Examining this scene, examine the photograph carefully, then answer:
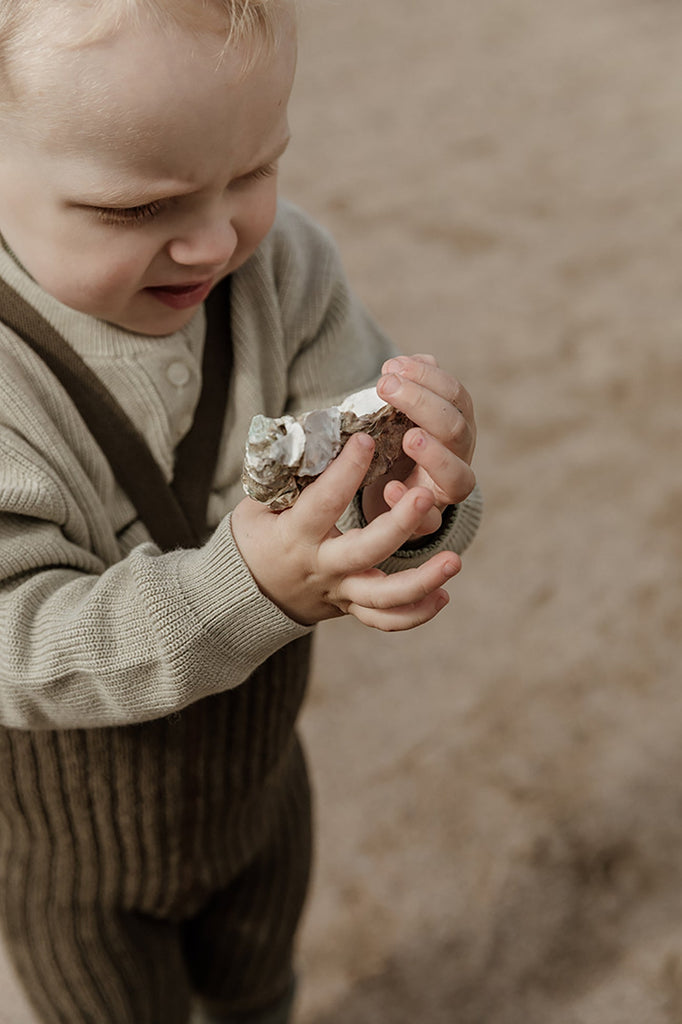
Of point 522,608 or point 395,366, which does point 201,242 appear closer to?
point 395,366

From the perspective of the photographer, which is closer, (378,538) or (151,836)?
(378,538)

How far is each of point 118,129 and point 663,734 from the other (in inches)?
39.7

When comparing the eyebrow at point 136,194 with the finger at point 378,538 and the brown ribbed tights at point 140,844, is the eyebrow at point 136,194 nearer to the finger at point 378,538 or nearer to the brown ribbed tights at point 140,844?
the finger at point 378,538

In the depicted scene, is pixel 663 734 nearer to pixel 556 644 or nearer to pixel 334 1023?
pixel 556 644

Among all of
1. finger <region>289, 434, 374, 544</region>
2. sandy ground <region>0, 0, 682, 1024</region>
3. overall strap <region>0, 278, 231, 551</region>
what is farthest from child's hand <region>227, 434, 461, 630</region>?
sandy ground <region>0, 0, 682, 1024</region>

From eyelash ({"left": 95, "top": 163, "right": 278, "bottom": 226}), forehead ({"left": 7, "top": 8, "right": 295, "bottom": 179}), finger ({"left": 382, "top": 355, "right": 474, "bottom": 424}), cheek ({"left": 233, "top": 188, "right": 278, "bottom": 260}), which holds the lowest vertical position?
finger ({"left": 382, "top": 355, "right": 474, "bottom": 424})

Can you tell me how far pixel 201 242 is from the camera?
600 millimetres

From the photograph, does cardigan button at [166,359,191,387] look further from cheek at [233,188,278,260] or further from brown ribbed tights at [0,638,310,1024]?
brown ribbed tights at [0,638,310,1024]

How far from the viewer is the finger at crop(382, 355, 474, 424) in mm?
571

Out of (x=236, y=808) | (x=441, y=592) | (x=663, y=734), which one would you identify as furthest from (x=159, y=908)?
(x=663, y=734)

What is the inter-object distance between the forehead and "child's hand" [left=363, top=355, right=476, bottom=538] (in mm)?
140

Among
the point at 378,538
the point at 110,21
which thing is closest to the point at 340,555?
the point at 378,538

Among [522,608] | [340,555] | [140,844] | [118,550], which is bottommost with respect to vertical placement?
[522,608]

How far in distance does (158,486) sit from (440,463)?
0.19 metres
